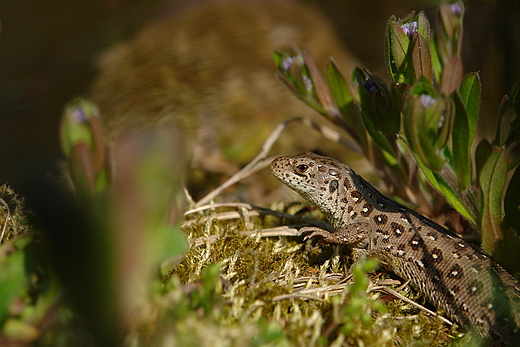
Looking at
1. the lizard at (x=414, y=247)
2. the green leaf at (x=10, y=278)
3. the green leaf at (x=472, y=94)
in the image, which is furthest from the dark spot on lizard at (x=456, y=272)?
the green leaf at (x=10, y=278)

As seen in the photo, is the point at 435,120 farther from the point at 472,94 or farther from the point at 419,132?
the point at 472,94

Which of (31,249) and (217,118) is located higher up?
(31,249)

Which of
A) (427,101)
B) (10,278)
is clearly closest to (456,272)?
(427,101)

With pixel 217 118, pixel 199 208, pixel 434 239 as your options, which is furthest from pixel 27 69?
pixel 434 239

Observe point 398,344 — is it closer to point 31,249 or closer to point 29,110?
point 31,249

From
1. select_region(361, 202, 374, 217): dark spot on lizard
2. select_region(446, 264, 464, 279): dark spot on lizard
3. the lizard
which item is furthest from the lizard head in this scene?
select_region(446, 264, 464, 279): dark spot on lizard
